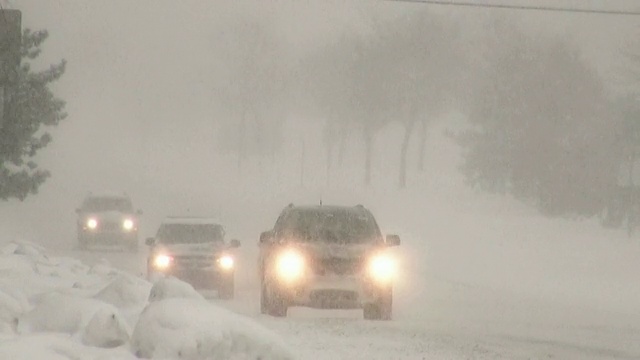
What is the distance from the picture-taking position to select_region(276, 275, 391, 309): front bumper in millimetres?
16906

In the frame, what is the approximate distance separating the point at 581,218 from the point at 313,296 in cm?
4869

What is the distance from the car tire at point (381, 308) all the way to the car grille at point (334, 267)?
682 millimetres

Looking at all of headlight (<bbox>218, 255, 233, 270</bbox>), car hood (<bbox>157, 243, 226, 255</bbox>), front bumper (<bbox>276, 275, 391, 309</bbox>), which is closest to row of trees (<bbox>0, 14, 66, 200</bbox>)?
car hood (<bbox>157, 243, 226, 255</bbox>)

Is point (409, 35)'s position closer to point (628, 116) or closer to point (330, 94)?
point (330, 94)

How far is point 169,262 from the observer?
2216cm

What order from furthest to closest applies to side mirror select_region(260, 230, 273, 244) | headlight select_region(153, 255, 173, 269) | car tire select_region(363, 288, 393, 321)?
1. headlight select_region(153, 255, 173, 269)
2. side mirror select_region(260, 230, 273, 244)
3. car tire select_region(363, 288, 393, 321)

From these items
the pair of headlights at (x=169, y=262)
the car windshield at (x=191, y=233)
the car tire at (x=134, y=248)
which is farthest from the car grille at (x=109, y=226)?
the pair of headlights at (x=169, y=262)

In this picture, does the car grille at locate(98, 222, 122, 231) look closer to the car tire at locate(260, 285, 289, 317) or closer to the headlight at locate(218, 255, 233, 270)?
the headlight at locate(218, 255, 233, 270)

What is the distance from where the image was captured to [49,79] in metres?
42.0

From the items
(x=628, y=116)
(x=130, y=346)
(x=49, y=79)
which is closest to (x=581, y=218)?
(x=628, y=116)

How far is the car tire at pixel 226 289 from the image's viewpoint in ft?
73.4

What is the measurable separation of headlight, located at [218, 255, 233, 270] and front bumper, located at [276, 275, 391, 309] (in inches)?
208

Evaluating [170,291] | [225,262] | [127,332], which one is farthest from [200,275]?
[127,332]

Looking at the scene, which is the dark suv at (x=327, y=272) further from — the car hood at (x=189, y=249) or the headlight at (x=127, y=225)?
the headlight at (x=127, y=225)
